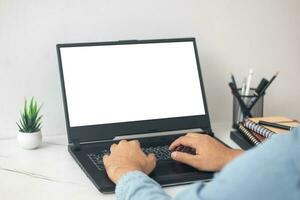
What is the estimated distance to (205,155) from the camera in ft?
3.44

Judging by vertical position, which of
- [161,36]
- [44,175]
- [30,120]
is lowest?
[44,175]

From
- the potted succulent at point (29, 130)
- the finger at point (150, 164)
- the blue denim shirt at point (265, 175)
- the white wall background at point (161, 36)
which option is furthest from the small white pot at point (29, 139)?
the blue denim shirt at point (265, 175)

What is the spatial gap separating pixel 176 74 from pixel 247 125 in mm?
244

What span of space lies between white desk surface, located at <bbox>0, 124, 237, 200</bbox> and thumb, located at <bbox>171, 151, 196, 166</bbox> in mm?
78

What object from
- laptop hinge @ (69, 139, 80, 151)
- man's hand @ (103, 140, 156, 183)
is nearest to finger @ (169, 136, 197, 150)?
man's hand @ (103, 140, 156, 183)

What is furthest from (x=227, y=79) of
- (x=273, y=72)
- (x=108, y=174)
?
(x=108, y=174)

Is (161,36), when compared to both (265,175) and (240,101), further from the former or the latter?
(265,175)

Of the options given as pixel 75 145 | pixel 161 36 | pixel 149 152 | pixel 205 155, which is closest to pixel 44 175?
pixel 75 145

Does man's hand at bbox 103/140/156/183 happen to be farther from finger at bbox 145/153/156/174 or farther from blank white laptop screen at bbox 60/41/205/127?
blank white laptop screen at bbox 60/41/205/127

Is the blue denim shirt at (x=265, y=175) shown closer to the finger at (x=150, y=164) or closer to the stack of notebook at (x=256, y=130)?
the finger at (x=150, y=164)

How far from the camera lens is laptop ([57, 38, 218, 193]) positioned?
118 cm

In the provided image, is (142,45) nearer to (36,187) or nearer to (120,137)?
(120,137)

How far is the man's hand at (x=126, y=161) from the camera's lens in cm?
92

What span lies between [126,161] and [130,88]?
0.33 meters
